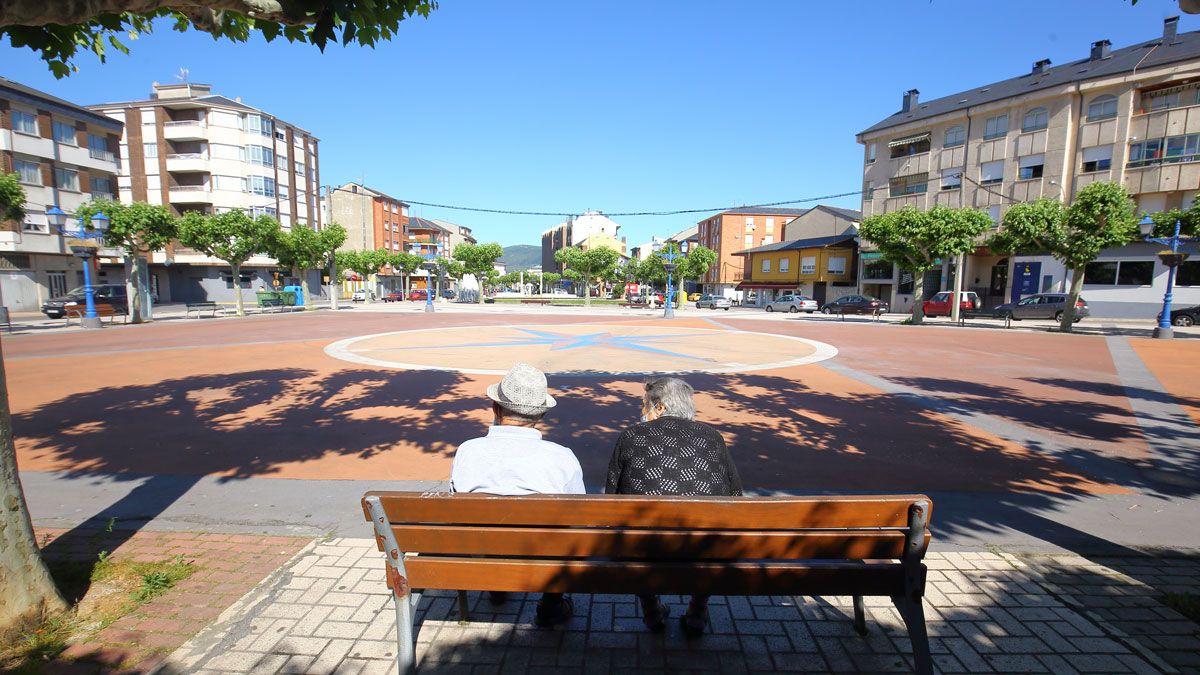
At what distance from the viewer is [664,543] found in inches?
81.8

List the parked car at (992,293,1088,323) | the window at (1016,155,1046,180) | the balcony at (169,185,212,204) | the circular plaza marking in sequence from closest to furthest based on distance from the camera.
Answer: the circular plaza marking
the parked car at (992,293,1088,323)
the window at (1016,155,1046,180)
the balcony at (169,185,212,204)

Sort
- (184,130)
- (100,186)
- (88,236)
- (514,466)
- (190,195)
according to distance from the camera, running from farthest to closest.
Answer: (190,195)
(184,130)
(100,186)
(88,236)
(514,466)

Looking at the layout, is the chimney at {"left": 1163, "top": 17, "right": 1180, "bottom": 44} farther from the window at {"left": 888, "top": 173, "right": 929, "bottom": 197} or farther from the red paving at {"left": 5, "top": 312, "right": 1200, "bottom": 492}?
the red paving at {"left": 5, "top": 312, "right": 1200, "bottom": 492}

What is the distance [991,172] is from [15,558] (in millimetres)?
45352

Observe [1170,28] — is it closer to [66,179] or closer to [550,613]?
[550,613]

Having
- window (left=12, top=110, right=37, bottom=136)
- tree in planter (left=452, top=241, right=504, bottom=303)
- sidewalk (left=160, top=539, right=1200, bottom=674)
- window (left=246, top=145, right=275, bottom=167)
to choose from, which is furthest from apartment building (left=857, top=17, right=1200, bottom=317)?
window (left=12, top=110, right=37, bottom=136)

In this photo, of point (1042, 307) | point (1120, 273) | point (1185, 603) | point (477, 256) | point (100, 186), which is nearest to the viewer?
point (1185, 603)

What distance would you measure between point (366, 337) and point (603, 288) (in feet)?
280

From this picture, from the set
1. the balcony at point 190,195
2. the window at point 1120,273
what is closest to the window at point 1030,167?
the window at point 1120,273

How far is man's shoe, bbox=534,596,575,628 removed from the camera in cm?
270

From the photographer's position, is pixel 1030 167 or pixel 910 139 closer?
pixel 1030 167

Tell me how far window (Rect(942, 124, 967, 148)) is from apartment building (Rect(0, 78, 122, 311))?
180ft

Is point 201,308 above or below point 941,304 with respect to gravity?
Result: below

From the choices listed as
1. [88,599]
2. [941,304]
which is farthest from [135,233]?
[941,304]
